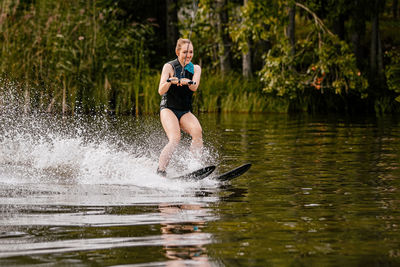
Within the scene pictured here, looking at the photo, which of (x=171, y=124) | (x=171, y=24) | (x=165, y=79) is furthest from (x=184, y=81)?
(x=171, y=24)

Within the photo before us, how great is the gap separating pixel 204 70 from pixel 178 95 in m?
19.1

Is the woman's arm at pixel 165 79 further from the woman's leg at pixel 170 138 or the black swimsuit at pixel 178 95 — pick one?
the woman's leg at pixel 170 138

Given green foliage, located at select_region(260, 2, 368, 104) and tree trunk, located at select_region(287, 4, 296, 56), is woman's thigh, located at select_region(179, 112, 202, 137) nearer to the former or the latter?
green foliage, located at select_region(260, 2, 368, 104)

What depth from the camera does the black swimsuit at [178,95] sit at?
10531mm

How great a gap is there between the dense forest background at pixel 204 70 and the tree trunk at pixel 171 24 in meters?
2.22

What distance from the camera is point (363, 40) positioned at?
38.5m

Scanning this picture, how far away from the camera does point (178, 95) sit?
34.6 ft

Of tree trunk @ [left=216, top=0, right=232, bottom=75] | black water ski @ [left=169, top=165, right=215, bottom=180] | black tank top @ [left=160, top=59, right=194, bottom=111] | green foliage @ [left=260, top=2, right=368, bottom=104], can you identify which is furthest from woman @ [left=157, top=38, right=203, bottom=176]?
tree trunk @ [left=216, top=0, right=232, bottom=75]

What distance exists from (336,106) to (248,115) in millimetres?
3118

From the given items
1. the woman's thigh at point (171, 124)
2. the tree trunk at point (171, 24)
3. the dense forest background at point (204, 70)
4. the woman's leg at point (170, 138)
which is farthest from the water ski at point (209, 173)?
the tree trunk at point (171, 24)

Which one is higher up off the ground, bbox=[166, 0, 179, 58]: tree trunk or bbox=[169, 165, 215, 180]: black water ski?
bbox=[166, 0, 179, 58]: tree trunk

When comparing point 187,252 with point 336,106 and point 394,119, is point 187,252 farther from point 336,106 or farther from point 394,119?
point 336,106

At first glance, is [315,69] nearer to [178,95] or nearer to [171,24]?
[171,24]

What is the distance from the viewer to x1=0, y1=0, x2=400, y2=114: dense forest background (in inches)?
859
